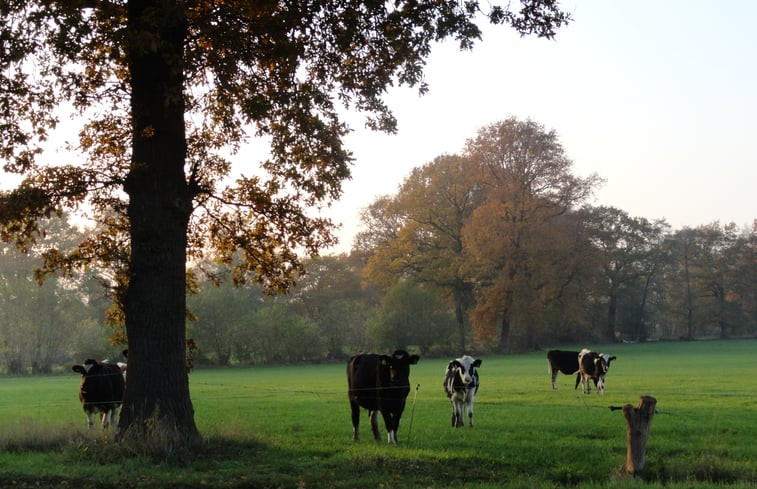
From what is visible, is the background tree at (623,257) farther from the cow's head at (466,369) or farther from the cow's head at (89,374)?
the cow's head at (89,374)

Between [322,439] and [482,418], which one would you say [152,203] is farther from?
[482,418]

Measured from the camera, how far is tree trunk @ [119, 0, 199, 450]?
12.2m

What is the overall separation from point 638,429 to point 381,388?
541 cm

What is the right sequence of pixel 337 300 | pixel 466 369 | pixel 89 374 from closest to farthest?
1. pixel 466 369
2. pixel 89 374
3. pixel 337 300

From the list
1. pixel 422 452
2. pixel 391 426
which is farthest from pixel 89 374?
pixel 422 452

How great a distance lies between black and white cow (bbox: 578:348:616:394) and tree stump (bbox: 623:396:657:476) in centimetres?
1635

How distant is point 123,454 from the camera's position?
11.3 meters

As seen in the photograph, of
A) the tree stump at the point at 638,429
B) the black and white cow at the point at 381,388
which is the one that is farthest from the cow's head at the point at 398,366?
the tree stump at the point at 638,429

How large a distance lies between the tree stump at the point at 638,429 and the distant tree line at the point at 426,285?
4763 centimetres

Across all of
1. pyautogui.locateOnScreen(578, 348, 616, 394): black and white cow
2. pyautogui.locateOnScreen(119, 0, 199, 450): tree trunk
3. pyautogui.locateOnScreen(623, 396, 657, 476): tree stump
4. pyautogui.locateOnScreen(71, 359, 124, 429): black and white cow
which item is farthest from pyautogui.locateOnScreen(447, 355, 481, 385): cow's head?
pyautogui.locateOnScreen(578, 348, 616, 394): black and white cow

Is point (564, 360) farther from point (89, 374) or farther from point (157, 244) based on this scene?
point (157, 244)

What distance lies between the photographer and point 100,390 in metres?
18.5

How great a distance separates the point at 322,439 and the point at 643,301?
87.2 meters

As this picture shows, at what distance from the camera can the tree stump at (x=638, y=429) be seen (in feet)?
31.6
